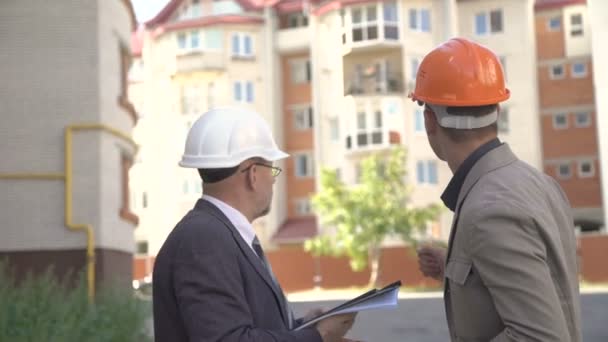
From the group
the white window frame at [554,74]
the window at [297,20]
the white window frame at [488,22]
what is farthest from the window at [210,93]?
the white window frame at [554,74]

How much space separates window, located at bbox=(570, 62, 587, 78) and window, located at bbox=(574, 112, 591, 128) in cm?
147

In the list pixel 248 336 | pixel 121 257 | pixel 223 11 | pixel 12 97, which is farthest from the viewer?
pixel 223 11

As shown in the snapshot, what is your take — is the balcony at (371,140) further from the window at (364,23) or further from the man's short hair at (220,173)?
the man's short hair at (220,173)

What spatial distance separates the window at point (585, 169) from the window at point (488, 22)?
5987 millimetres

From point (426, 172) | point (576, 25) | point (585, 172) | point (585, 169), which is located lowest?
point (585, 172)

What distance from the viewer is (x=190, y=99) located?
133ft

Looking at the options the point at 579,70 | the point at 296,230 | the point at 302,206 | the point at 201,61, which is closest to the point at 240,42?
the point at 201,61

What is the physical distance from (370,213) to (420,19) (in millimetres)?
9703

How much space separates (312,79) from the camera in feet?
123

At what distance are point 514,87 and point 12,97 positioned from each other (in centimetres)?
2653

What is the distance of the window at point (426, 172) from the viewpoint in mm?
33969

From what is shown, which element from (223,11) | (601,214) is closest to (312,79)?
(223,11)

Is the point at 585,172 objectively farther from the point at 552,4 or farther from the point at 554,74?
the point at 552,4

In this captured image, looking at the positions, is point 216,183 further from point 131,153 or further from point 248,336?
point 131,153
